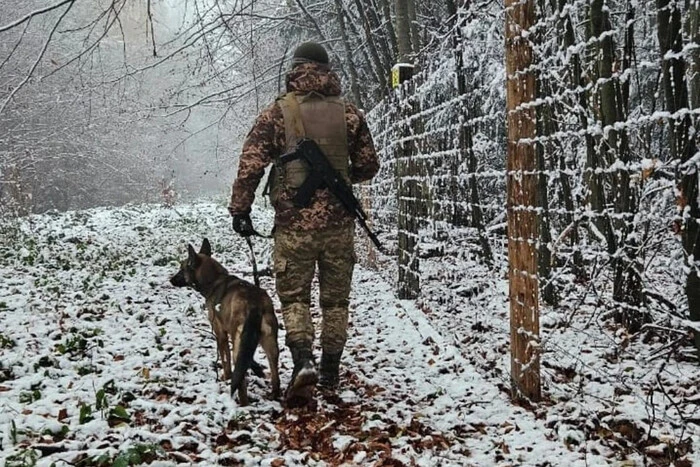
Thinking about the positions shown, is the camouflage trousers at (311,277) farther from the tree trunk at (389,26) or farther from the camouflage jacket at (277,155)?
the tree trunk at (389,26)

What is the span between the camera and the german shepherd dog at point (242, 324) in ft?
12.5

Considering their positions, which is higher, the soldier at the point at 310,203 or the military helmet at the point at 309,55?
the military helmet at the point at 309,55

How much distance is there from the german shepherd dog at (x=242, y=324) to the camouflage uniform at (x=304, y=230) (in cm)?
24

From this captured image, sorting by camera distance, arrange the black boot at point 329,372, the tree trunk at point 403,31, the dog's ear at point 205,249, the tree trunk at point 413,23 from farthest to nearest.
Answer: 1. the tree trunk at point 413,23
2. the tree trunk at point 403,31
3. the dog's ear at point 205,249
4. the black boot at point 329,372

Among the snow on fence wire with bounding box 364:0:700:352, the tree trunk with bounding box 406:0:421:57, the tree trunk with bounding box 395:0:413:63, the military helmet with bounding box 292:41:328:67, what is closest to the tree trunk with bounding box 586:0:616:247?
the snow on fence wire with bounding box 364:0:700:352

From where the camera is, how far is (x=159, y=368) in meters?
4.55

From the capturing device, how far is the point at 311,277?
4.29 metres

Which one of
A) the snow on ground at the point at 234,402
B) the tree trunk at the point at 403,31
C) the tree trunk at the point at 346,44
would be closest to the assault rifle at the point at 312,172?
the snow on ground at the point at 234,402

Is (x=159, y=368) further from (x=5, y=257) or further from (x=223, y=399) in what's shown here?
(x=5, y=257)

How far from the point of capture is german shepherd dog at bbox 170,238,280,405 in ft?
12.5

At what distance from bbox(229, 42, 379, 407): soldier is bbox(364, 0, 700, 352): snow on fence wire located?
1090 millimetres

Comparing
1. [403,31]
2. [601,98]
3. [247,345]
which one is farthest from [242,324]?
[403,31]

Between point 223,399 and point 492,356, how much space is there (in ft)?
7.45

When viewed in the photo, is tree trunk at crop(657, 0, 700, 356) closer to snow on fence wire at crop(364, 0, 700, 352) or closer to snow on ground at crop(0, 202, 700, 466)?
snow on fence wire at crop(364, 0, 700, 352)
